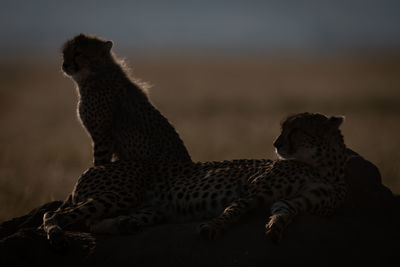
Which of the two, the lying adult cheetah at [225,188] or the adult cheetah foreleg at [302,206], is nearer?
the adult cheetah foreleg at [302,206]

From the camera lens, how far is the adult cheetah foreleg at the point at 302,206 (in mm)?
3559

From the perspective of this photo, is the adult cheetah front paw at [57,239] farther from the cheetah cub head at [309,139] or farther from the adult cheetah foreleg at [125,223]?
the cheetah cub head at [309,139]

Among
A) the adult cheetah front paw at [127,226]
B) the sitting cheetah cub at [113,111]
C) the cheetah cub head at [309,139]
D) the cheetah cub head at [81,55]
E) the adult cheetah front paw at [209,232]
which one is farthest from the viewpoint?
the cheetah cub head at [81,55]

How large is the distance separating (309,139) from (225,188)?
732mm

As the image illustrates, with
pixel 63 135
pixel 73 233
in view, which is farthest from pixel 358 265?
pixel 63 135

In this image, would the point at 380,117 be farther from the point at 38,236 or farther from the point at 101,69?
the point at 38,236

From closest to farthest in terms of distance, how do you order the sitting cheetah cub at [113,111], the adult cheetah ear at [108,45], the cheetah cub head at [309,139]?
1. the cheetah cub head at [309,139]
2. the sitting cheetah cub at [113,111]
3. the adult cheetah ear at [108,45]

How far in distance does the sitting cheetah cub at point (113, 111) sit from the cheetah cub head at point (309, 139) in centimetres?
132

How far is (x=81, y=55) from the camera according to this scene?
6.15 meters

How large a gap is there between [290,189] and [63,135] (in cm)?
856

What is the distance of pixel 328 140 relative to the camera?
14.0 feet

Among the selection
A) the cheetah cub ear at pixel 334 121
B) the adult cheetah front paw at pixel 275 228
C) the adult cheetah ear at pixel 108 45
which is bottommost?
the adult cheetah front paw at pixel 275 228

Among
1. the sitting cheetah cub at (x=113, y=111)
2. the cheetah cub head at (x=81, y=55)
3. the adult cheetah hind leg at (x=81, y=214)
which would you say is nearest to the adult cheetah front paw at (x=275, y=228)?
the adult cheetah hind leg at (x=81, y=214)

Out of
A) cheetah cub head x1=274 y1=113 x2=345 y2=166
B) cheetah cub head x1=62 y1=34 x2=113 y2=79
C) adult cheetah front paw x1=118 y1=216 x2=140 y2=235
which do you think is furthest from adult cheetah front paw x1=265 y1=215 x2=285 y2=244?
cheetah cub head x1=62 y1=34 x2=113 y2=79
